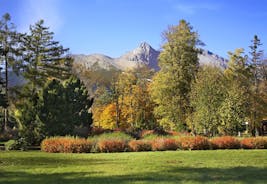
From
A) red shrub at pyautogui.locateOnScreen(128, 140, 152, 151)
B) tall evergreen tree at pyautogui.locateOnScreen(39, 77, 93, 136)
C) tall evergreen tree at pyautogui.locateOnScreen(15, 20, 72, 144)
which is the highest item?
tall evergreen tree at pyautogui.locateOnScreen(15, 20, 72, 144)

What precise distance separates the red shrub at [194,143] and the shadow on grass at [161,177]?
881 centimetres

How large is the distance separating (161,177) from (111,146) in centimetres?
1034

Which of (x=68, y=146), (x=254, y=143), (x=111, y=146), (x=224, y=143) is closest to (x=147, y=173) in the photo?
(x=111, y=146)

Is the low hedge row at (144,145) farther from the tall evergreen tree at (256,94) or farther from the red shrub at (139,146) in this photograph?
the tall evergreen tree at (256,94)

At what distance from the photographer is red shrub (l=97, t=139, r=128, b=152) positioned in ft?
65.5

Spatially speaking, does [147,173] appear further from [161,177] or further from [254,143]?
[254,143]

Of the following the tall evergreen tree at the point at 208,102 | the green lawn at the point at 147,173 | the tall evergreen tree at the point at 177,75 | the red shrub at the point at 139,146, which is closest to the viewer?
the green lawn at the point at 147,173

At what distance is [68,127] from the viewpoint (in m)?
27.1

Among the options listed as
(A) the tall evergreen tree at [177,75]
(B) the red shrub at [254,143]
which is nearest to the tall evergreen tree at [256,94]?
(A) the tall evergreen tree at [177,75]

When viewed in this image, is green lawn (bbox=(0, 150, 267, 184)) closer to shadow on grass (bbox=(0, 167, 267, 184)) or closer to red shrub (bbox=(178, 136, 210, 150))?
shadow on grass (bbox=(0, 167, 267, 184))

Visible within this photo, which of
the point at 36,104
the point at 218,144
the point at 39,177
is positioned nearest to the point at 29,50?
the point at 36,104

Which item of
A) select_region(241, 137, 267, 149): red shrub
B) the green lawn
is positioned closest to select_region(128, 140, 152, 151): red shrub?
select_region(241, 137, 267, 149): red shrub

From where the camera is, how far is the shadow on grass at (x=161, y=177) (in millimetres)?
9484

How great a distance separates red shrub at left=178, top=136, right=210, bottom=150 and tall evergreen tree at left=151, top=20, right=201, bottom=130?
1658 centimetres
